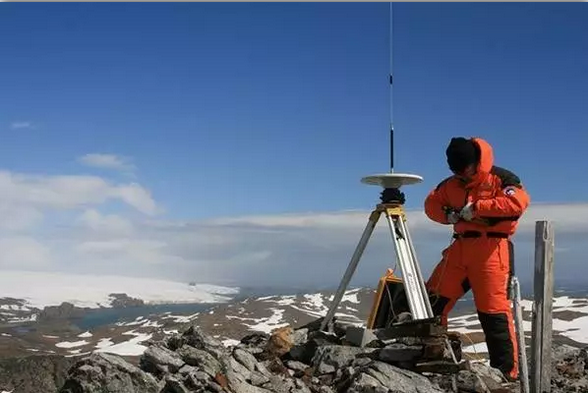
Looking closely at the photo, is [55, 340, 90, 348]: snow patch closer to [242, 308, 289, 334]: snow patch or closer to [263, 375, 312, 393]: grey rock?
[242, 308, 289, 334]: snow patch

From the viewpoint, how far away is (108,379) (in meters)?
9.09

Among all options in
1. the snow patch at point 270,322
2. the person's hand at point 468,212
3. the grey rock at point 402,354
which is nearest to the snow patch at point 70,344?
the snow patch at point 270,322

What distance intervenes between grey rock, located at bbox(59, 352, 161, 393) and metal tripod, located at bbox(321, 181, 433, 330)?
11.8ft

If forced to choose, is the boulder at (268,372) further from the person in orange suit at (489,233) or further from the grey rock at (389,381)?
the person in orange suit at (489,233)

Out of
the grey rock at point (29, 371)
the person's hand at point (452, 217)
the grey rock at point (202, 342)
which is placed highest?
the person's hand at point (452, 217)

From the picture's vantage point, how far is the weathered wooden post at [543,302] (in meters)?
9.85

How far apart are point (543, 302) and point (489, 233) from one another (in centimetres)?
136

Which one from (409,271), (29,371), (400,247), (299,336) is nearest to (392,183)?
(400,247)

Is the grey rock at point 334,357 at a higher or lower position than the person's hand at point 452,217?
lower

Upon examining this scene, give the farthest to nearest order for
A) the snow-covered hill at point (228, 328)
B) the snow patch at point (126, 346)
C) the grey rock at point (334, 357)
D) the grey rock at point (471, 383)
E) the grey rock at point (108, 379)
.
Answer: the snow patch at point (126, 346) < the snow-covered hill at point (228, 328) < the grey rock at point (334, 357) < the grey rock at point (108, 379) < the grey rock at point (471, 383)

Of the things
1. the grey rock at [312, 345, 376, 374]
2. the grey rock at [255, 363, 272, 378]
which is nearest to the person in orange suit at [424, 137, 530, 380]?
the grey rock at [312, 345, 376, 374]

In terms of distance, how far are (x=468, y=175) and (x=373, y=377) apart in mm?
3745

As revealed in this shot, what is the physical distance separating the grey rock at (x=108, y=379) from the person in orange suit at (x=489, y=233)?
5390 mm

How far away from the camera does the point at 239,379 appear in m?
9.01
